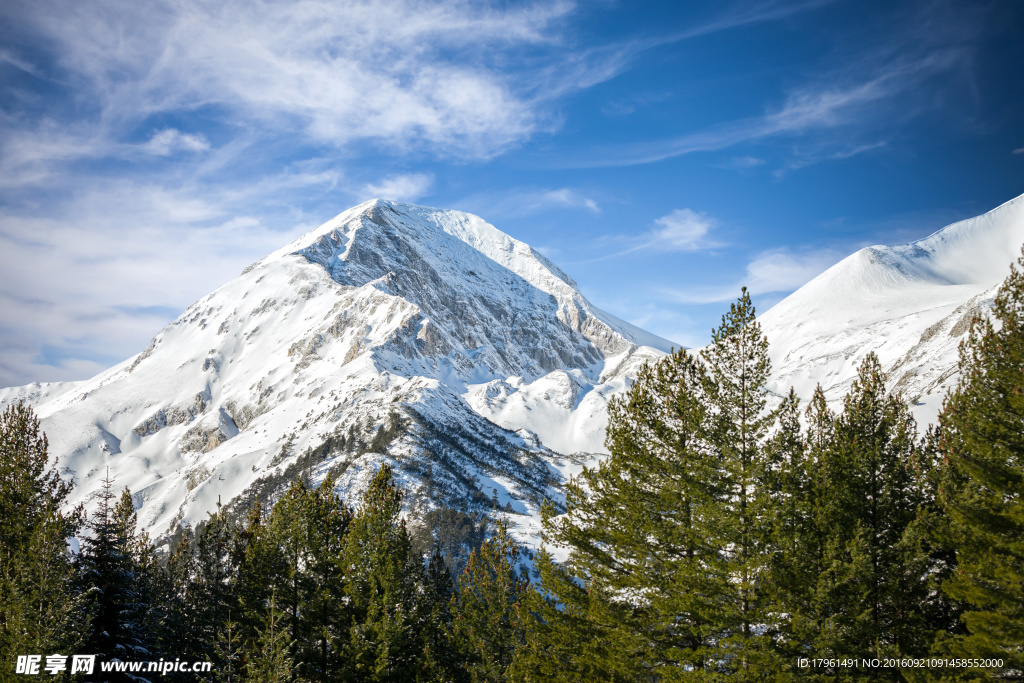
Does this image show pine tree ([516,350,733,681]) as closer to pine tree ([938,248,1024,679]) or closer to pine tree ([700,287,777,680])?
pine tree ([700,287,777,680])

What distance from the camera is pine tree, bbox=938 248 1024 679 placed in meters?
15.8

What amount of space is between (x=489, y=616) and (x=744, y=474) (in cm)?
1940

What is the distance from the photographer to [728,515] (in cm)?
1633

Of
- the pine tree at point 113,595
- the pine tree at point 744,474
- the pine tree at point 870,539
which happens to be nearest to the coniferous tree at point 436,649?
the pine tree at point 113,595

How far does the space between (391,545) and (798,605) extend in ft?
65.7

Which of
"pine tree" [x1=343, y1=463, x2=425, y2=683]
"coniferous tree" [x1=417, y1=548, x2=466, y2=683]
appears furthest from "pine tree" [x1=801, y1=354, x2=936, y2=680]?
"coniferous tree" [x1=417, y1=548, x2=466, y2=683]

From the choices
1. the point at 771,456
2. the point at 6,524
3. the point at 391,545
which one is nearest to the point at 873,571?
the point at 771,456

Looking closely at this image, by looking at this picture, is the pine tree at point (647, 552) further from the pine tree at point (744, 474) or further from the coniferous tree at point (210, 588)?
the coniferous tree at point (210, 588)

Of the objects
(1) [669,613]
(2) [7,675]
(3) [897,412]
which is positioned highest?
(3) [897,412]

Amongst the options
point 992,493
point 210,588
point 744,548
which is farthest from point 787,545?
point 210,588

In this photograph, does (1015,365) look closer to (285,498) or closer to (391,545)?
(391,545)

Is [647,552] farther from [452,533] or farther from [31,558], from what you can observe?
[452,533]

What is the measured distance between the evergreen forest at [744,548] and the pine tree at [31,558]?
101 millimetres

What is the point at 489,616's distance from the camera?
3014cm
